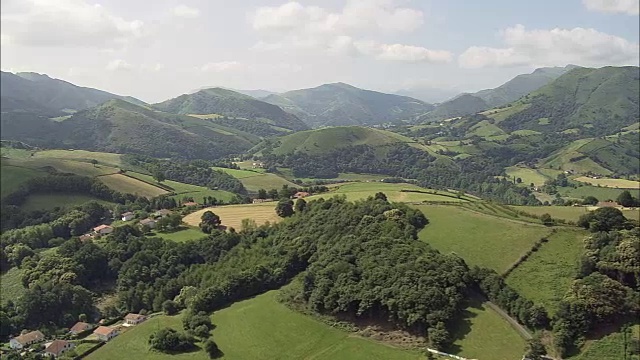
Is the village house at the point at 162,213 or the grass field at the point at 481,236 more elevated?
the grass field at the point at 481,236

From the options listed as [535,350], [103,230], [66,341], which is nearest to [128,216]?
[103,230]

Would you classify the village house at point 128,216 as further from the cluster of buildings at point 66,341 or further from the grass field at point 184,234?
the cluster of buildings at point 66,341

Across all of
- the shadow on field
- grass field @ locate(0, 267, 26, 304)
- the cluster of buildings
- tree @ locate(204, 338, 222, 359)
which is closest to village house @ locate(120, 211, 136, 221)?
grass field @ locate(0, 267, 26, 304)

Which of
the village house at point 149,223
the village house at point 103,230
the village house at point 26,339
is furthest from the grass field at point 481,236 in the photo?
the village house at point 103,230

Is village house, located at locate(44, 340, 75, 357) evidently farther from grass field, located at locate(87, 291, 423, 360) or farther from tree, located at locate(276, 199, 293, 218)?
tree, located at locate(276, 199, 293, 218)

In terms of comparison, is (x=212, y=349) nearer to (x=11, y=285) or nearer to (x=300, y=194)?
(x=11, y=285)

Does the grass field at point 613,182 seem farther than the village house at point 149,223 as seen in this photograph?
Yes
